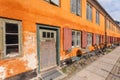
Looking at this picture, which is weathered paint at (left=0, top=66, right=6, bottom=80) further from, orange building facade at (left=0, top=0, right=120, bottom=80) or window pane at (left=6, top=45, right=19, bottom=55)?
window pane at (left=6, top=45, right=19, bottom=55)

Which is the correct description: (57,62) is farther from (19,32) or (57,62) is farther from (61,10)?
(19,32)

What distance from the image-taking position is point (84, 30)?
1523 cm

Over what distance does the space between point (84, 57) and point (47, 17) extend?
7420 millimetres

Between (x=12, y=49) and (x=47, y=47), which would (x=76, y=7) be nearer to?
(x=47, y=47)

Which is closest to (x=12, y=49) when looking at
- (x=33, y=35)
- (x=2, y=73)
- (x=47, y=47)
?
(x=2, y=73)

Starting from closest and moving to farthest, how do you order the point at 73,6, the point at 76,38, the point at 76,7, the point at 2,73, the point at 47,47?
the point at 2,73, the point at 47,47, the point at 73,6, the point at 76,7, the point at 76,38

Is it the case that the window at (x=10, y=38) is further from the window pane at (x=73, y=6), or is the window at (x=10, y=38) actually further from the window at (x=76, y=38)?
the window at (x=76, y=38)

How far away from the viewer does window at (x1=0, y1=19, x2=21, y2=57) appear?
591 cm

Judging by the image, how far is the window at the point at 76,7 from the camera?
12.2 meters

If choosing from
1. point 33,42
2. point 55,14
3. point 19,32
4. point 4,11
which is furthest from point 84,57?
point 4,11

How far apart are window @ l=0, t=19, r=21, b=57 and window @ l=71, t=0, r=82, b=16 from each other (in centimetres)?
638

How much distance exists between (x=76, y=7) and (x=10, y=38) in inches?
300

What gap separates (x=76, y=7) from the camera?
42.3 feet

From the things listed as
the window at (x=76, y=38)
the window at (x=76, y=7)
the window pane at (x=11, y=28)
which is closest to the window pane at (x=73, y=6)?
the window at (x=76, y=7)
